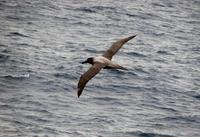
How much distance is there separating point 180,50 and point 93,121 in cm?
1405

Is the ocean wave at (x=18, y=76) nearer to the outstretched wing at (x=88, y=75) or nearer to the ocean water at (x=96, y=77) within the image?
the ocean water at (x=96, y=77)

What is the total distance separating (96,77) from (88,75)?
15332mm

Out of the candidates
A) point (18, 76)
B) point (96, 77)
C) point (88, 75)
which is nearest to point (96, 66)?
point (88, 75)

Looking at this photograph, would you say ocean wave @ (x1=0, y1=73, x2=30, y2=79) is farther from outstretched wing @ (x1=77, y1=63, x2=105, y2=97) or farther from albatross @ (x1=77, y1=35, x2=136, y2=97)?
outstretched wing @ (x1=77, y1=63, x2=105, y2=97)

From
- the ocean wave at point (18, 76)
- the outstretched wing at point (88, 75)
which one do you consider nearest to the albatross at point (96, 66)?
the outstretched wing at point (88, 75)

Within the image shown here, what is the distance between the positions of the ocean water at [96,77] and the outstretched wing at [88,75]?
8649mm

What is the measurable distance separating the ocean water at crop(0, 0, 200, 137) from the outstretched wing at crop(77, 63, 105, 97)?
341 inches

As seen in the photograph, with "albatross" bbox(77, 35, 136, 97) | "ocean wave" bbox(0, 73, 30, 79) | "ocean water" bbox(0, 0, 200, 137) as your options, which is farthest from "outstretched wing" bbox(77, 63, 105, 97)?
"ocean wave" bbox(0, 73, 30, 79)

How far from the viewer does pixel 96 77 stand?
33625mm

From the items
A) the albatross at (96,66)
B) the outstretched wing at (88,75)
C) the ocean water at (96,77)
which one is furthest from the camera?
the ocean water at (96,77)

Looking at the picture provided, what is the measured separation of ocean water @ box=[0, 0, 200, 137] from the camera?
1110 inches

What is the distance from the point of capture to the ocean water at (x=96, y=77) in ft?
92.5

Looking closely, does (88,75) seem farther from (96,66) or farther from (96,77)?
(96,77)

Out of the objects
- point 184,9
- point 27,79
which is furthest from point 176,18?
point 27,79
